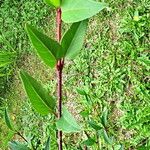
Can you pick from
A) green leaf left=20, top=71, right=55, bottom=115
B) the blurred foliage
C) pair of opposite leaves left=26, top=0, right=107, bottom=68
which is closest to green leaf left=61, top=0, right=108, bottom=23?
pair of opposite leaves left=26, top=0, right=107, bottom=68

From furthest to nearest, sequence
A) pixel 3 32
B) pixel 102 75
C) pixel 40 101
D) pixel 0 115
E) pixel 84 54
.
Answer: pixel 3 32, pixel 0 115, pixel 84 54, pixel 102 75, pixel 40 101

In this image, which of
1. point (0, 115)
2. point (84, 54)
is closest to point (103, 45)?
point (84, 54)

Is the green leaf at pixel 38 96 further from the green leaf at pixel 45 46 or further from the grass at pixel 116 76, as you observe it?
the grass at pixel 116 76

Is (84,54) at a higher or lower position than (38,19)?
lower

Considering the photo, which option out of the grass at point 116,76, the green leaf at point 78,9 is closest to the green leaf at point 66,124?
the green leaf at point 78,9

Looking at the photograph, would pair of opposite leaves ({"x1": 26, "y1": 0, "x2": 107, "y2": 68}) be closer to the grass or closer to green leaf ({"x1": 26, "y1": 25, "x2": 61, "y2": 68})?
green leaf ({"x1": 26, "y1": 25, "x2": 61, "y2": 68})

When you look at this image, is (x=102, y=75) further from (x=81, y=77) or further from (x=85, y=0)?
(x=85, y=0)

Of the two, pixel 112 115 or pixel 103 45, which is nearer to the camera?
pixel 112 115
